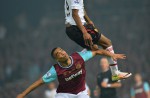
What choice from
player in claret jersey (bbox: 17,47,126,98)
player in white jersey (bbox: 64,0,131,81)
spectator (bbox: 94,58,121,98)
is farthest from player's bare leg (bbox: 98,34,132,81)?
spectator (bbox: 94,58,121,98)

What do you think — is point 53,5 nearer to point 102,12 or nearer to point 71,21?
point 102,12

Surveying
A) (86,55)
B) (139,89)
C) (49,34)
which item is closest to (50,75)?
(86,55)

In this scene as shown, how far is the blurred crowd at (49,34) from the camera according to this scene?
886 inches

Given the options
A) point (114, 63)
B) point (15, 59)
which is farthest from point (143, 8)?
point (114, 63)

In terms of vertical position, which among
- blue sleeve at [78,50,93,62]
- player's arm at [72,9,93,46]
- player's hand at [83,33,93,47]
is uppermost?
player's arm at [72,9,93,46]

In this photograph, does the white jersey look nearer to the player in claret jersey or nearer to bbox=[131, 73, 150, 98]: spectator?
the player in claret jersey

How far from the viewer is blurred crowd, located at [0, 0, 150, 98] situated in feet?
73.8

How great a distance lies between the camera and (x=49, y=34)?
25.3 meters

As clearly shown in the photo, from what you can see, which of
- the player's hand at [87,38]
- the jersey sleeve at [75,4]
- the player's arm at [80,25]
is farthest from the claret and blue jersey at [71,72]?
the jersey sleeve at [75,4]

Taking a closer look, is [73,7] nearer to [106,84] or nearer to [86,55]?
[86,55]

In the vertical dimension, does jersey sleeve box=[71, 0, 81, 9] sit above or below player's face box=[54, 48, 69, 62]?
above

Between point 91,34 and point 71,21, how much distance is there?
15.2 inches

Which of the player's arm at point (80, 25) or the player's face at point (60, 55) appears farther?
the player's face at point (60, 55)

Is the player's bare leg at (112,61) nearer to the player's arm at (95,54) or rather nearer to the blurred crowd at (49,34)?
the player's arm at (95,54)
